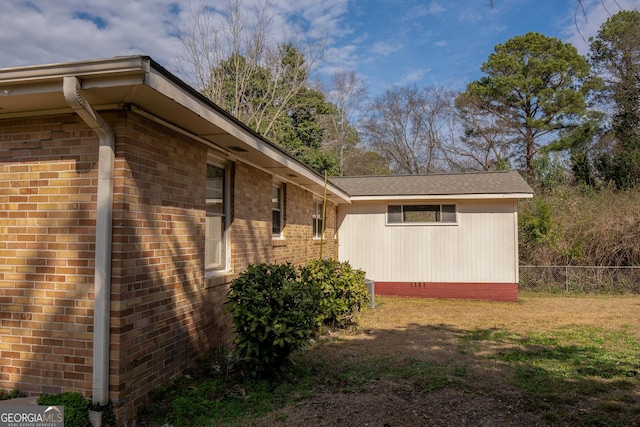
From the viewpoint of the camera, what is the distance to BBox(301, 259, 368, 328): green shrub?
783cm

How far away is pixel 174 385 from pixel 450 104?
29.7 m

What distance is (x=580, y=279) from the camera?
1358 cm

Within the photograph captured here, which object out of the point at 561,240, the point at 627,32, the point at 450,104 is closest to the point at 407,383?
the point at 561,240

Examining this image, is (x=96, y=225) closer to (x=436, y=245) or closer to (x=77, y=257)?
(x=77, y=257)

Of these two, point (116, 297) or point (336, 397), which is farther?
point (336, 397)

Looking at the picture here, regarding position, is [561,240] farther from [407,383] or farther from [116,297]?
[116,297]

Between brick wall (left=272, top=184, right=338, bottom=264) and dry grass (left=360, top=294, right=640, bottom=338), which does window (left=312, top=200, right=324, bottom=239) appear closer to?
brick wall (left=272, top=184, right=338, bottom=264)

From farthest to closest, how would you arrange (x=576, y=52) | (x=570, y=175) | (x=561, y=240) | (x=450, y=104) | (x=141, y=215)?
1. (x=450, y=104)
2. (x=576, y=52)
3. (x=570, y=175)
4. (x=561, y=240)
5. (x=141, y=215)

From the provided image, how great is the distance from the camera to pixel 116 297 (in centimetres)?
380

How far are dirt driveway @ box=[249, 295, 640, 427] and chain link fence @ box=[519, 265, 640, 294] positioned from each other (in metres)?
1.81

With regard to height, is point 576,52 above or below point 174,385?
above

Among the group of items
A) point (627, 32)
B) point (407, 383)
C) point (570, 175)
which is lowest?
point (407, 383)

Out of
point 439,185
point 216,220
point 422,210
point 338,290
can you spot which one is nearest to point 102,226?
point 216,220

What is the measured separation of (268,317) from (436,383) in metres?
2.18
